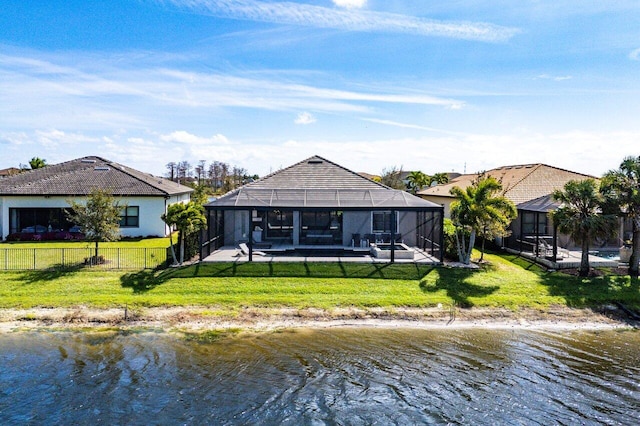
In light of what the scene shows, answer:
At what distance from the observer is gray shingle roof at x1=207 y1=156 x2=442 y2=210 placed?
21.2 meters

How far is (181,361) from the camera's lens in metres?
12.4

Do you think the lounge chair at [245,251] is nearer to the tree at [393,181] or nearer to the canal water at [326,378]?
the canal water at [326,378]

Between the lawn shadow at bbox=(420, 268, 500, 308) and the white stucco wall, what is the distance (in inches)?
736

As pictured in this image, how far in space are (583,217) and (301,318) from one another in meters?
12.4

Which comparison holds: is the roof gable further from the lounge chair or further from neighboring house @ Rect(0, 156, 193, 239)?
neighboring house @ Rect(0, 156, 193, 239)

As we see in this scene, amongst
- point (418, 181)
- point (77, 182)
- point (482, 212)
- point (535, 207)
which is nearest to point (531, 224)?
point (535, 207)

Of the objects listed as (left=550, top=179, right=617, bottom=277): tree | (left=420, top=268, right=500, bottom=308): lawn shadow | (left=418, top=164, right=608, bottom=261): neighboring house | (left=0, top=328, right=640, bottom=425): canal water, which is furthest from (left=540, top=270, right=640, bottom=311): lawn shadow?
(left=420, top=268, right=500, bottom=308): lawn shadow

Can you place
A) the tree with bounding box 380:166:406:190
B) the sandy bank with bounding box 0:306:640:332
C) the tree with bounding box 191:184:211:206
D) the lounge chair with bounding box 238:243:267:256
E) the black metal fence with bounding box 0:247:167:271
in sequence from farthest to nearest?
the tree with bounding box 380:166:406:190 < the tree with bounding box 191:184:211:206 < the lounge chair with bounding box 238:243:267:256 < the black metal fence with bounding box 0:247:167:271 < the sandy bank with bounding box 0:306:640:332

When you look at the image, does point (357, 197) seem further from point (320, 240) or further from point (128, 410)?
point (128, 410)

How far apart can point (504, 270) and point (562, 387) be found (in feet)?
31.2

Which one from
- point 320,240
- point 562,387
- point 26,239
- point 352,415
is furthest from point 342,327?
point 26,239

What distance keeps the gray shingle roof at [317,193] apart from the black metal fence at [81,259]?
12.4 ft

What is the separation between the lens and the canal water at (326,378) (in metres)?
9.88

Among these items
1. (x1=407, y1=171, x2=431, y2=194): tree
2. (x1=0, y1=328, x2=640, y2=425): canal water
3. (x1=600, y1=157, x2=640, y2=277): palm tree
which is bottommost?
(x1=0, y1=328, x2=640, y2=425): canal water
